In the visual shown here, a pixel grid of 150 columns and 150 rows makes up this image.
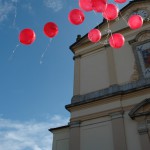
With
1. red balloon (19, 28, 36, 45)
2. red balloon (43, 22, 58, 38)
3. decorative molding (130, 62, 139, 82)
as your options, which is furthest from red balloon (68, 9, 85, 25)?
decorative molding (130, 62, 139, 82)

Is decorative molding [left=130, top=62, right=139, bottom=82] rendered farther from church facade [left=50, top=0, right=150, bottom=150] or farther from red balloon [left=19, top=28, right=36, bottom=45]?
red balloon [left=19, top=28, right=36, bottom=45]

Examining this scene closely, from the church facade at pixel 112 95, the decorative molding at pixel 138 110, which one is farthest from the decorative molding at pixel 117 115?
the decorative molding at pixel 138 110

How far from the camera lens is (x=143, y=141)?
925 cm

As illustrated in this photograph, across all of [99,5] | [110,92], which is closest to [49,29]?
[99,5]

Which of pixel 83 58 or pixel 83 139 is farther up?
pixel 83 58

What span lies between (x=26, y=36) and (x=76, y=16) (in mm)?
1528

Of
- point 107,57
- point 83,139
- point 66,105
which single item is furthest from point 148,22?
point 83,139

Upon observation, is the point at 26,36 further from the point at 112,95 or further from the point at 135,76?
the point at 135,76

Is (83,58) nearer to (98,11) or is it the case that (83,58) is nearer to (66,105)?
(66,105)

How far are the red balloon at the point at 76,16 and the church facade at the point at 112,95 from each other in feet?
16.6

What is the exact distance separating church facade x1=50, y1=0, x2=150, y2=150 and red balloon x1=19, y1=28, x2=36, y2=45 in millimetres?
5653

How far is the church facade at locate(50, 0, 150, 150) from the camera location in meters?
9.95

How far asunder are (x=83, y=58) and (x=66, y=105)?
3592 millimetres

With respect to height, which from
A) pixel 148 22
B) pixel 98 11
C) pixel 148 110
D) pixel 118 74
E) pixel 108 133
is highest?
pixel 148 22
